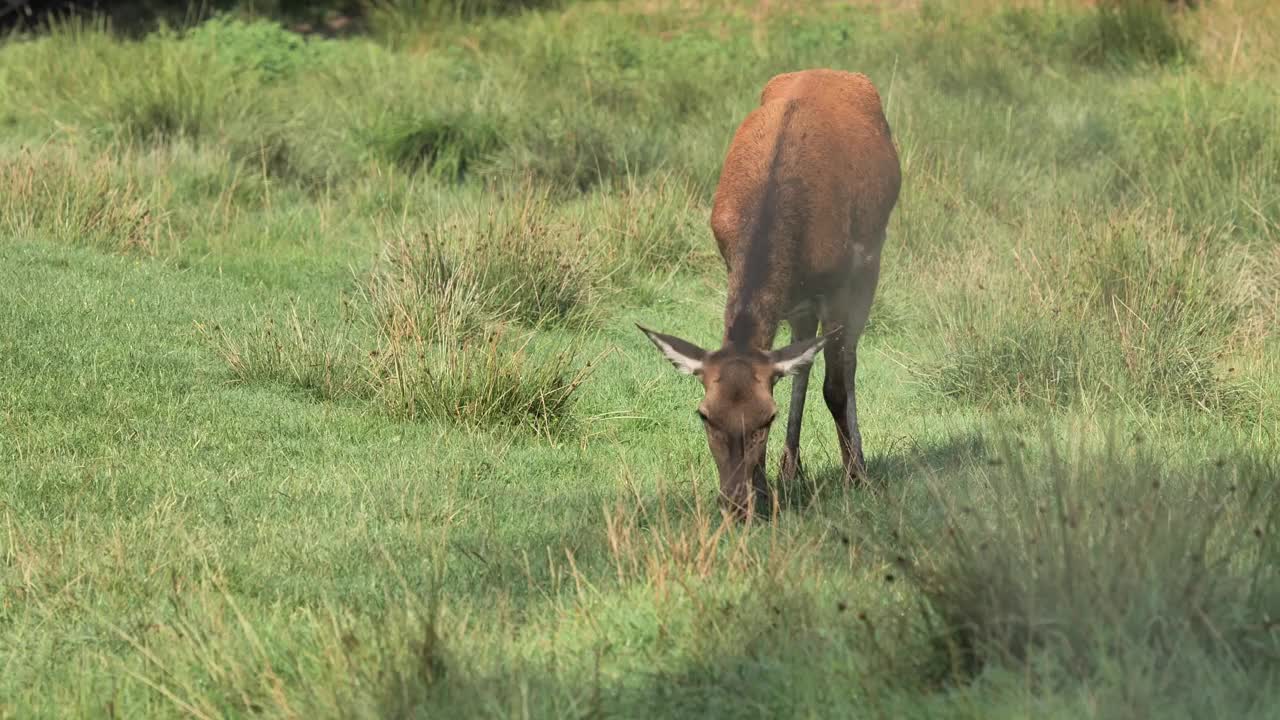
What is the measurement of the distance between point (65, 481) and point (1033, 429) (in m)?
4.25

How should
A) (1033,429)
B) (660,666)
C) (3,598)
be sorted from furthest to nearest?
(1033,429) → (3,598) → (660,666)

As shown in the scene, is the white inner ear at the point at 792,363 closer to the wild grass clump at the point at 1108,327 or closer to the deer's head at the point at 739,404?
the deer's head at the point at 739,404

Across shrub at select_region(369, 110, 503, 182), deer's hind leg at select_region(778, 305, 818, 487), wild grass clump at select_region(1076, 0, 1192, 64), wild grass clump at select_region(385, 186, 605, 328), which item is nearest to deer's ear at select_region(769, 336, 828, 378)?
deer's hind leg at select_region(778, 305, 818, 487)

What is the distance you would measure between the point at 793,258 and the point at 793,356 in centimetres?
68

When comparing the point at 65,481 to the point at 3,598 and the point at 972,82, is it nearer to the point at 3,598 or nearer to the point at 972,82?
the point at 3,598

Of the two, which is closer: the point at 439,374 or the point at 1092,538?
the point at 1092,538

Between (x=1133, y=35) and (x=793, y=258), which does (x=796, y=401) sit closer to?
(x=793, y=258)

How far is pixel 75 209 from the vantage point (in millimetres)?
9734

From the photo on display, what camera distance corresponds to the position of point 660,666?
4.39 m

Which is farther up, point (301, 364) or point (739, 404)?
point (739, 404)

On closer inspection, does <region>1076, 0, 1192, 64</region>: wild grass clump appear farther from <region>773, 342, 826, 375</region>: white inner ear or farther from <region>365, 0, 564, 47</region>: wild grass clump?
<region>773, 342, 826, 375</region>: white inner ear

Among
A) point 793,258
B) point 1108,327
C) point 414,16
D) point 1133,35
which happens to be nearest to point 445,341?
point 793,258

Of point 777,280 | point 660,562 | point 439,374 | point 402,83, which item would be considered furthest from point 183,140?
point 660,562

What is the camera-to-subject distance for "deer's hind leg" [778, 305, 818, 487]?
6449 mm
